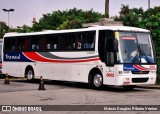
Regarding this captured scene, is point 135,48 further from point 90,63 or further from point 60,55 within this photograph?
point 60,55

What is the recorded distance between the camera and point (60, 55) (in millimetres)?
24562

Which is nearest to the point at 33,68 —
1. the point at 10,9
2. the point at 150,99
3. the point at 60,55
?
the point at 60,55

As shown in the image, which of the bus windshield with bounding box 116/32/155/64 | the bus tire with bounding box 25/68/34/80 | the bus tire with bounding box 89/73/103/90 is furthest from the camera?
the bus tire with bounding box 25/68/34/80

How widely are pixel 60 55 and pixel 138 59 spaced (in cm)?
542

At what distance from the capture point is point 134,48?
2081 cm

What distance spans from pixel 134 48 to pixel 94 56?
7.07 ft

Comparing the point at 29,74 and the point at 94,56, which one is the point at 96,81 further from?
the point at 29,74

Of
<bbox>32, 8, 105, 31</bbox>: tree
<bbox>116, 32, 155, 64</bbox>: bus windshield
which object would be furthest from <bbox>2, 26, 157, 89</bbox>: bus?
<bbox>32, 8, 105, 31</bbox>: tree

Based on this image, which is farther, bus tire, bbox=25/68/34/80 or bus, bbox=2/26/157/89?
bus tire, bbox=25/68/34/80

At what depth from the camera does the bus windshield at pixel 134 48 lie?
20.5 m

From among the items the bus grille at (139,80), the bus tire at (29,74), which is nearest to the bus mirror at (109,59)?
the bus grille at (139,80)

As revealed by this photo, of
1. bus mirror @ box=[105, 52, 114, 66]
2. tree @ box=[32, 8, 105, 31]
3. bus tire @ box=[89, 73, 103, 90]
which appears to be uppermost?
tree @ box=[32, 8, 105, 31]

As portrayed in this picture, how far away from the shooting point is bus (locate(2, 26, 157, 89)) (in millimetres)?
20469

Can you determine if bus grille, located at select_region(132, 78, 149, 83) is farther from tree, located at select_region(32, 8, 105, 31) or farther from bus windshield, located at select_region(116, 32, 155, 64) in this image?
tree, located at select_region(32, 8, 105, 31)
